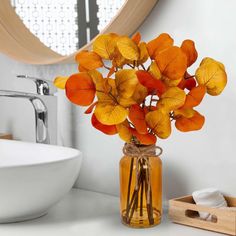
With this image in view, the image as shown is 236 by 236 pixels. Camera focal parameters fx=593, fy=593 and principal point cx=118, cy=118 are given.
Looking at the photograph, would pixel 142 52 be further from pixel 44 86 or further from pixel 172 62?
pixel 44 86

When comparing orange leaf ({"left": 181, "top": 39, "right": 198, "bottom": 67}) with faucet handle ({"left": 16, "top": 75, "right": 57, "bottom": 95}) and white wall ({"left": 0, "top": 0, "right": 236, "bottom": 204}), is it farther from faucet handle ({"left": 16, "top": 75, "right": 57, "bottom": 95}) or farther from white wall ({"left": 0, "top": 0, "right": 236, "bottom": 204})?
faucet handle ({"left": 16, "top": 75, "right": 57, "bottom": 95})

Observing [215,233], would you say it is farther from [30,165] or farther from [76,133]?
[76,133]

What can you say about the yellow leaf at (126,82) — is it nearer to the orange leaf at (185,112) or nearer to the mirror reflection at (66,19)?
the orange leaf at (185,112)

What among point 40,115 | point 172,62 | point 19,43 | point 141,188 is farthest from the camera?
point 19,43

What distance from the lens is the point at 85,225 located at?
3.81 feet

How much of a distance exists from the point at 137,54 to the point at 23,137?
76 cm

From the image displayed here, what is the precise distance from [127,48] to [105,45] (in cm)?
6

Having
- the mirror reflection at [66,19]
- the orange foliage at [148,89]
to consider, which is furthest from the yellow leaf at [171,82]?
the mirror reflection at [66,19]

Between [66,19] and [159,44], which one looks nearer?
[159,44]

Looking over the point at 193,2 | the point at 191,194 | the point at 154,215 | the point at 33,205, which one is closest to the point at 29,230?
the point at 33,205

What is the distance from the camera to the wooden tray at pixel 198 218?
1.04 m

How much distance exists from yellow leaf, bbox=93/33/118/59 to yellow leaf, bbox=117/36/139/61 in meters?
0.03

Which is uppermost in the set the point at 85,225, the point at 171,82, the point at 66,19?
the point at 66,19

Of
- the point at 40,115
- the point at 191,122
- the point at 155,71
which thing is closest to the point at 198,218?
the point at 191,122
